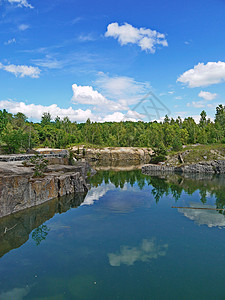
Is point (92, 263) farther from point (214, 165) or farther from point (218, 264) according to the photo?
point (214, 165)

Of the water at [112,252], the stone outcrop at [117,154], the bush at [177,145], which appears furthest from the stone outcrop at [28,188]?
the stone outcrop at [117,154]

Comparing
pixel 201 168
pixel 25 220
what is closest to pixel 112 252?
pixel 25 220

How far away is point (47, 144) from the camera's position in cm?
10025

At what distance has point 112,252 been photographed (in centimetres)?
1520

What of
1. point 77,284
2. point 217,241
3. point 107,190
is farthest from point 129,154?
point 77,284

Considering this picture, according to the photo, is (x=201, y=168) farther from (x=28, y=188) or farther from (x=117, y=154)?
(x=28, y=188)

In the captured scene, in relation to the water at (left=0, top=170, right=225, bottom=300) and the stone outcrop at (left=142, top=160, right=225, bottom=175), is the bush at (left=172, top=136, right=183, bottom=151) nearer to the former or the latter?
the stone outcrop at (left=142, top=160, right=225, bottom=175)

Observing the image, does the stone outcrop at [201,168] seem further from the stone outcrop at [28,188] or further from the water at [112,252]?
the water at [112,252]

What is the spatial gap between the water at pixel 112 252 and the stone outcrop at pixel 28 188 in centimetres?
113

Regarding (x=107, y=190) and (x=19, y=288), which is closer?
(x=19, y=288)

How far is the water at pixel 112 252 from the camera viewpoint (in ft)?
38.0

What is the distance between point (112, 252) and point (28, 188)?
43.5 feet

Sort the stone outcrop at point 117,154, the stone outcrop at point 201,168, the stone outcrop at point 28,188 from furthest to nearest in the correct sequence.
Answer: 1. the stone outcrop at point 117,154
2. the stone outcrop at point 201,168
3. the stone outcrop at point 28,188

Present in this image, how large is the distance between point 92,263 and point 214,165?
5266 cm
